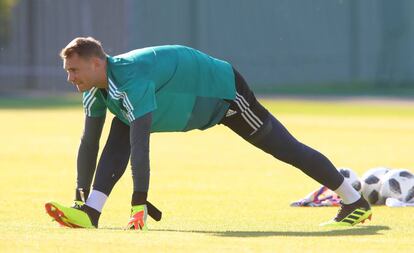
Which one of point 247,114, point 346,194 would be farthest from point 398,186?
point 247,114

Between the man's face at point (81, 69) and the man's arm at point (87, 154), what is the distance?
28.7 inches

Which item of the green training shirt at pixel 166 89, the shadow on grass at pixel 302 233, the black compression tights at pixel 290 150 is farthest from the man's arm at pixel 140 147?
the black compression tights at pixel 290 150

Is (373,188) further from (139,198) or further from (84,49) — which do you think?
(84,49)

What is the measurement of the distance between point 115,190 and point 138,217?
4.15 m

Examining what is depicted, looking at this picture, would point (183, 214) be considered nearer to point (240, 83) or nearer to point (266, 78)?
point (240, 83)

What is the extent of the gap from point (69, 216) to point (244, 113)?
5.02 feet

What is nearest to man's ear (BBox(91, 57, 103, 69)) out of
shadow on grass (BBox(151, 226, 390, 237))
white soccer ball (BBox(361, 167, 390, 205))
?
shadow on grass (BBox(151, 226, 390, 237))

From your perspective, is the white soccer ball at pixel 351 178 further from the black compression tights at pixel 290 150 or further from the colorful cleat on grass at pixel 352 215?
the black compression tights at pixel 290 150

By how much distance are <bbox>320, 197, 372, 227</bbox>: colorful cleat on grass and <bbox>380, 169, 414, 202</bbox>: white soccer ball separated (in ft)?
5.08

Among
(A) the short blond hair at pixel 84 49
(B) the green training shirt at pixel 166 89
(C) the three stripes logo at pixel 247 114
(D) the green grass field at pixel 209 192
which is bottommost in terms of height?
(D) the green grass field at pixel 209 192

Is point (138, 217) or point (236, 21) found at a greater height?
point (138, 217)

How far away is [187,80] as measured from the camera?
939cm

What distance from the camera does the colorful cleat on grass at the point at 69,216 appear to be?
9172mm

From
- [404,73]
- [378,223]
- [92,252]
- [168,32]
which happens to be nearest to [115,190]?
[378,223]
